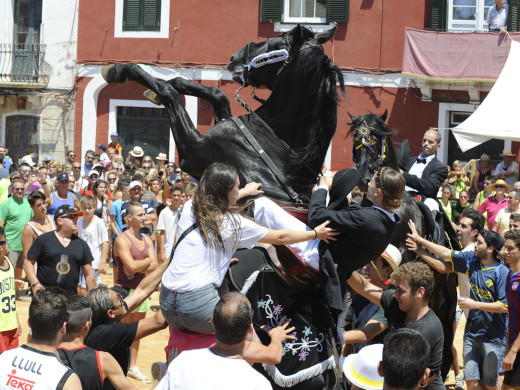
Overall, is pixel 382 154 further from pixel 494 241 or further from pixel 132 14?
pixel 132 14

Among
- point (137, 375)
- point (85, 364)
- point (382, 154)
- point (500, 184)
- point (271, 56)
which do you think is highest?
Result: point (271, 56)

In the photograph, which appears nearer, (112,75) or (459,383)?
(112,75)

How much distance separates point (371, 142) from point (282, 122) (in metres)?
1.84

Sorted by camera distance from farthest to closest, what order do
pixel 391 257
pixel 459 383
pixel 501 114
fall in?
pixel 501 114, pixel 459 383, pixel 391 257

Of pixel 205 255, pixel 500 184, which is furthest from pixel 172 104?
pixel 500 184

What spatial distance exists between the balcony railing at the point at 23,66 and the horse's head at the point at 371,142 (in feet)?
56.0

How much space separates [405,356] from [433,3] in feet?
59.8

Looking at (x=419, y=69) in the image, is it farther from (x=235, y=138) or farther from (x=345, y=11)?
(x=235, y=138)

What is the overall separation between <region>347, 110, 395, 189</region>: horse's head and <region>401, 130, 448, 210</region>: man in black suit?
0.86 meters

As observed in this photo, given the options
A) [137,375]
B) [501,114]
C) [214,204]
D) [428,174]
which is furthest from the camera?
[501,114]

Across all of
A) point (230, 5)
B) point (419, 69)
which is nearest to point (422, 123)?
point (419, 69)

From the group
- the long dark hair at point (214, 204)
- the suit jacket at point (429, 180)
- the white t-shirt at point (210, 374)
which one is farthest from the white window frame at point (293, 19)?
the white t-shirt at point (210, 374)

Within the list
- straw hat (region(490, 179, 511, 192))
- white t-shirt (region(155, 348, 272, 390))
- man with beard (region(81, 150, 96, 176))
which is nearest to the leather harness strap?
white t-shirt (region(155, 348, 272, 390))

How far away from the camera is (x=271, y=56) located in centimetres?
576
